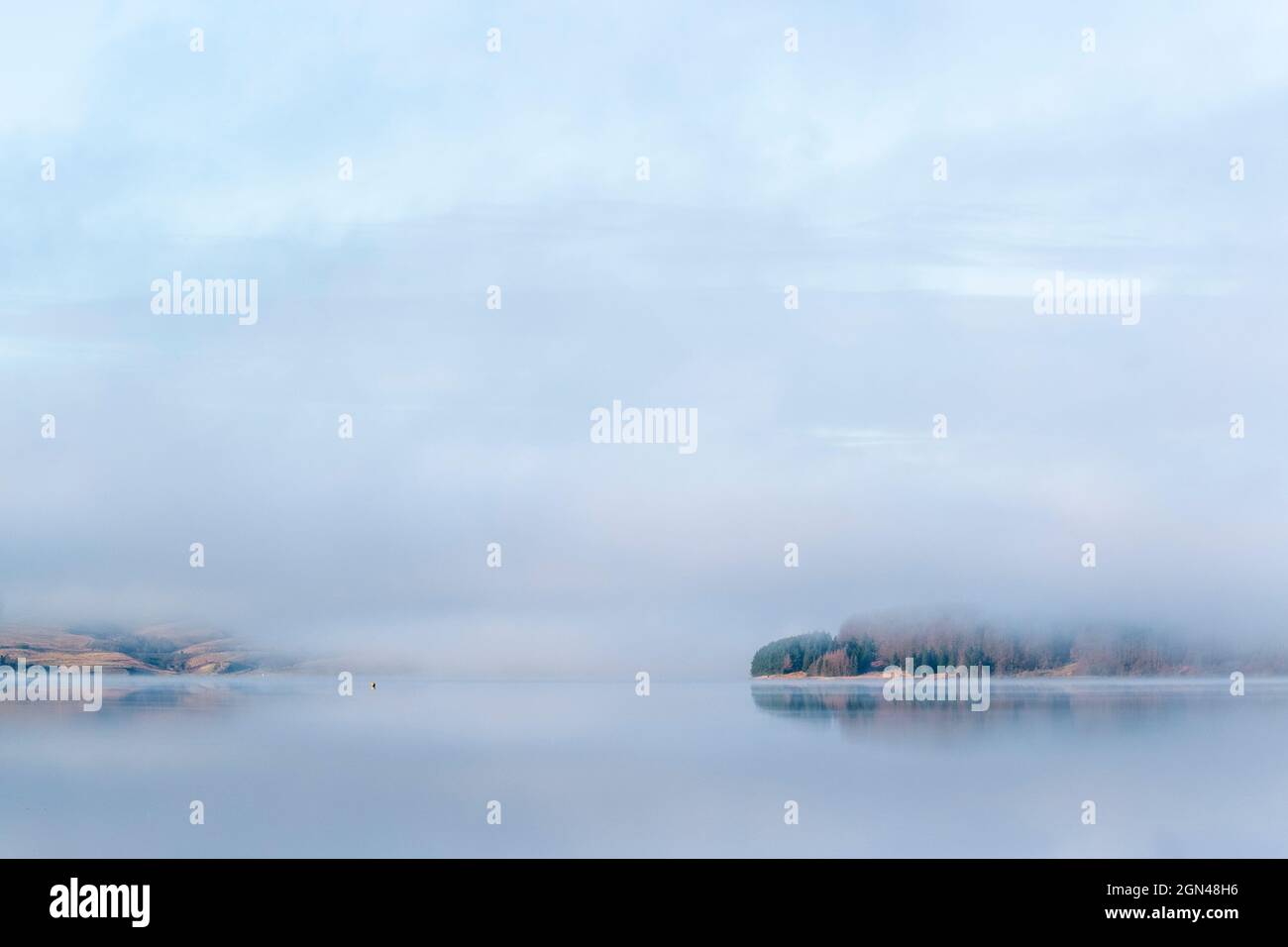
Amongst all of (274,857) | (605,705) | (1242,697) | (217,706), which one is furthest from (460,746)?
(1242,697)

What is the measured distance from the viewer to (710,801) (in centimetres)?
3134

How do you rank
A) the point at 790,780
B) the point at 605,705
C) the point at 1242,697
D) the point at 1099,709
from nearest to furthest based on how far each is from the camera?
the point at 790,780 < the point at 1099,709 < the point at 605,705 < the point at 1242,697

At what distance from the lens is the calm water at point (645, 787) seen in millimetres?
26719

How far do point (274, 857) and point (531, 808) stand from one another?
7156 millimetres

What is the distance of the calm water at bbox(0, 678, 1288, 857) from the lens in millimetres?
26719

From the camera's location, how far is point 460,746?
45031 mm

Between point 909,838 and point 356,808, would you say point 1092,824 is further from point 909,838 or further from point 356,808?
point 356,808

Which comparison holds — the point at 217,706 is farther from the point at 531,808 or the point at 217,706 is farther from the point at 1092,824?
the point at 1092,824

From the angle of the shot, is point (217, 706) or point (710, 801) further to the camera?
point (217, 706)

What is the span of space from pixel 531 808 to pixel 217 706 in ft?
153

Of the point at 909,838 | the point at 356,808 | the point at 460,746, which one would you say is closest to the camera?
the point at 909,838

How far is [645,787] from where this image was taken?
34.0 m

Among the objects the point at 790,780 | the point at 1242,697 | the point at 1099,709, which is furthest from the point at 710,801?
the point at 1242,697
